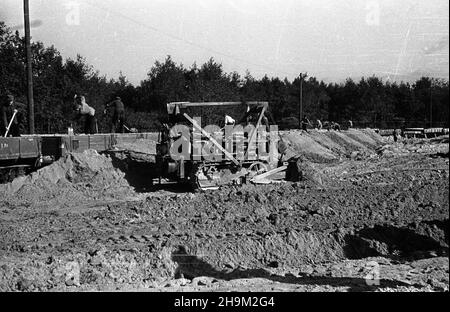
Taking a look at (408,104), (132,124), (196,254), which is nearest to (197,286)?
(196,254)

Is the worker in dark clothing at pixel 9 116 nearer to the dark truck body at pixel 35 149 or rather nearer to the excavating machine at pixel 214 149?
the dark truck body at pixel 35 149

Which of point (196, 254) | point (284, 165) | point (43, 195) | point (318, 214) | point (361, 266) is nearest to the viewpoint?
point (361, 266)

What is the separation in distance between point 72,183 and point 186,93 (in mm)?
25861

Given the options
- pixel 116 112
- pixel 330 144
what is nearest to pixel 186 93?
pixel 330 144

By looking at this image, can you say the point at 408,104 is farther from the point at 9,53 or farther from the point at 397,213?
the point at 397,213

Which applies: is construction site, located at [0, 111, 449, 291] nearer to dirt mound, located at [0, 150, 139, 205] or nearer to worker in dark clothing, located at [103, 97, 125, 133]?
dirt mound, located at [0, 150, 139, 205]

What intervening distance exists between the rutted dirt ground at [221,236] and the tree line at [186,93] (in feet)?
6.96

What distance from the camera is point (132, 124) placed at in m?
34.1

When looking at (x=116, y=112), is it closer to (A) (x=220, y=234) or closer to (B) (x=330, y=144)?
(A) (x=220, y=234)

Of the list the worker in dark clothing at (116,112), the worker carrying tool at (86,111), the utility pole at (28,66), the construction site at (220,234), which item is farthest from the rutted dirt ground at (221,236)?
the utility pole at (28,66)

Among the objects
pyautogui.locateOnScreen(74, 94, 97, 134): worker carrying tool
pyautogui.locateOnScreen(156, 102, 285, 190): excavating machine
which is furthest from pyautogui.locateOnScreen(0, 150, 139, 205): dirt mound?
pyautogui.locateOnScreen(74, 94, 97, 134): worker carrying tool

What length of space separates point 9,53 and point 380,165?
802 inches

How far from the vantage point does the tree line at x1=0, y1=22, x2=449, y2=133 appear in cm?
2795

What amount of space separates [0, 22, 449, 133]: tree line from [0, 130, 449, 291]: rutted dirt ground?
212cm
